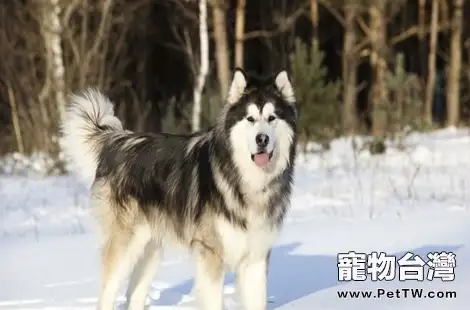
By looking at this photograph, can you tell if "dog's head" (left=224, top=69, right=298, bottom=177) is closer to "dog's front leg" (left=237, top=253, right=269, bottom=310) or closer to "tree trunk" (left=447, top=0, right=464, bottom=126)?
"dog's front leg" (left=237, top=253, right=269, bottom=310)

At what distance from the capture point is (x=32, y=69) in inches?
547

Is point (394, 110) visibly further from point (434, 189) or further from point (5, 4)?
point (5, 4)

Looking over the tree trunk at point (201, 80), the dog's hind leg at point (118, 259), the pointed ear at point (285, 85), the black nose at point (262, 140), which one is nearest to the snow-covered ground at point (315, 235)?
the dog's hind leg at point (118, 259)

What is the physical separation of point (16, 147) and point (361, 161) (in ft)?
20.0

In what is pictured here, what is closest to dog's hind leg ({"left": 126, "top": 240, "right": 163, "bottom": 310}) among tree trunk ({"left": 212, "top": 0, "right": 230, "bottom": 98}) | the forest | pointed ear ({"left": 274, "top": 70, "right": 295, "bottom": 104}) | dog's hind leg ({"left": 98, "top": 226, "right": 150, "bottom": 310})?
dog's hind leg ({"left": 98, "top": 226, "right": 150, "bottom": 310})

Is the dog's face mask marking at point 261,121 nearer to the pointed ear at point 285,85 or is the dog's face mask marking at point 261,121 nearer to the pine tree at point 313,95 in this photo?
the pointed ear at point 285,85

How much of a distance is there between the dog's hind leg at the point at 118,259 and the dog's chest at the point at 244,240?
0.60 metres

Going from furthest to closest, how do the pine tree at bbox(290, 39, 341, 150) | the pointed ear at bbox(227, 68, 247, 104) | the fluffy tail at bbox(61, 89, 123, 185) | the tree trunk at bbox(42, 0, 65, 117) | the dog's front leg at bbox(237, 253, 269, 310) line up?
the pine tree at bbox(290, 39, 341, 150), the tree trunk at bbox(42, 0, 65, 117), the fluffy tail at bbox(61, 89, 123, 185), the dog's front leg at bbox(237, 253, 269, 310), the pointed ear at bbox(227, 68, 247, 104)

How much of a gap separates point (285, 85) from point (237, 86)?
0.26 metres

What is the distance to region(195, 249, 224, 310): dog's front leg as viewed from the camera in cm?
425

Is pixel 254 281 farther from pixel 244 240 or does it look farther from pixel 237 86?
pixel 237 86

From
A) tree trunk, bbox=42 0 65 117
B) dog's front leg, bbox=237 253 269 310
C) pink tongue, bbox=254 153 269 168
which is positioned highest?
tree trunk, bbox=42 0 65 117

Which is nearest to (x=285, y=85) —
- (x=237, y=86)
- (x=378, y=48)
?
(x=237, y=86)

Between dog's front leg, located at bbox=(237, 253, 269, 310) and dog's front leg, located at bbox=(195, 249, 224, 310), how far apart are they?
190 mm
